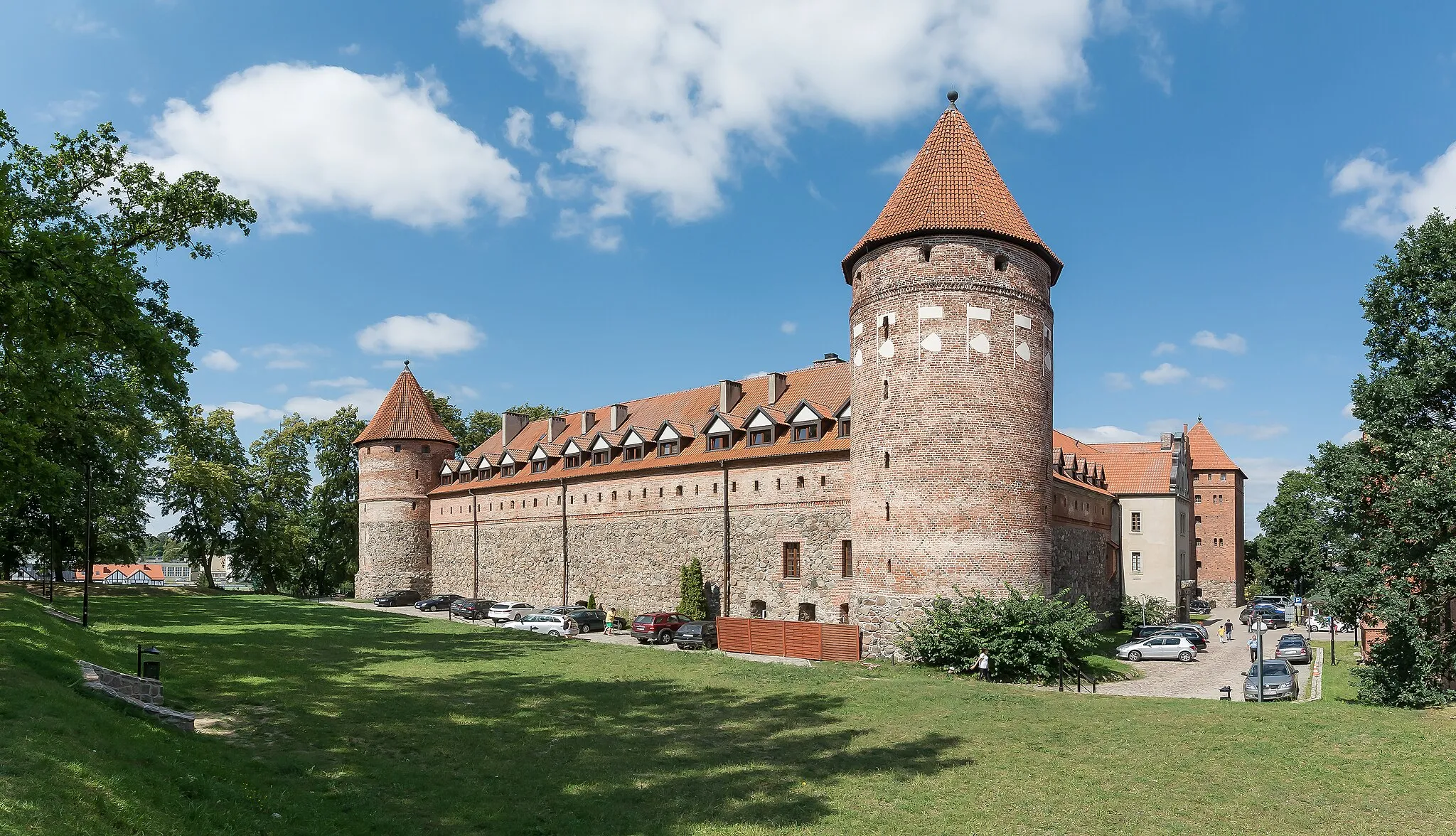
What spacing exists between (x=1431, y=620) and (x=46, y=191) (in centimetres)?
3101

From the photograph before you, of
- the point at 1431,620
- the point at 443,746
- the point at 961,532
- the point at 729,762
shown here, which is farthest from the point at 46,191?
the point at 1431,620

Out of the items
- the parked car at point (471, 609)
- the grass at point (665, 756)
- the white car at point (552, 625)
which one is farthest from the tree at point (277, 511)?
the grass at point (665, 756)

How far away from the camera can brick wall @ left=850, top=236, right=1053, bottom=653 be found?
1011 inches

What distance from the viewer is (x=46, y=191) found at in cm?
1920

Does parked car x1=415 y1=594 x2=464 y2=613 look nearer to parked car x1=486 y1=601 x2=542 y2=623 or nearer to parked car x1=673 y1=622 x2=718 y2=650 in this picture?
parked car x1=486 y1=601 x2=542 y2=623

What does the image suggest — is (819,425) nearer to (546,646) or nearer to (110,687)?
(546,646)

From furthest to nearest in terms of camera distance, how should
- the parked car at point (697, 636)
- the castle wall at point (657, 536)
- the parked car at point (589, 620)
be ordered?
the parked car at point (589, 620) → the castle wall at point (657, 536) → the parked car at point (697, 636)

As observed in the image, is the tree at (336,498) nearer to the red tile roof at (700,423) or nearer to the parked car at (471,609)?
the red tile roof at (700,423)

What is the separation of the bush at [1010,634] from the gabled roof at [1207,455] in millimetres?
50450

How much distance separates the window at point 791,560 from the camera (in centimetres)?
3469

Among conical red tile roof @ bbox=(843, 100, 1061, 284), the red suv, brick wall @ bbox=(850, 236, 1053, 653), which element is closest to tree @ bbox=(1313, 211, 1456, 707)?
brick wall @ bbox=(850, 236, 1053, 653)

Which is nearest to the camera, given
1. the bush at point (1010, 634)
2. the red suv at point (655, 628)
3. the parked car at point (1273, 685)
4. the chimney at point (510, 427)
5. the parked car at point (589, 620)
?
the parked car at point (1273, 685)

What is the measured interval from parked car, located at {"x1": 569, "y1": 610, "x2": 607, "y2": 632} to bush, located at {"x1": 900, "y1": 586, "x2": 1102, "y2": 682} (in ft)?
54.5

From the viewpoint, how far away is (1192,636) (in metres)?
34.1
